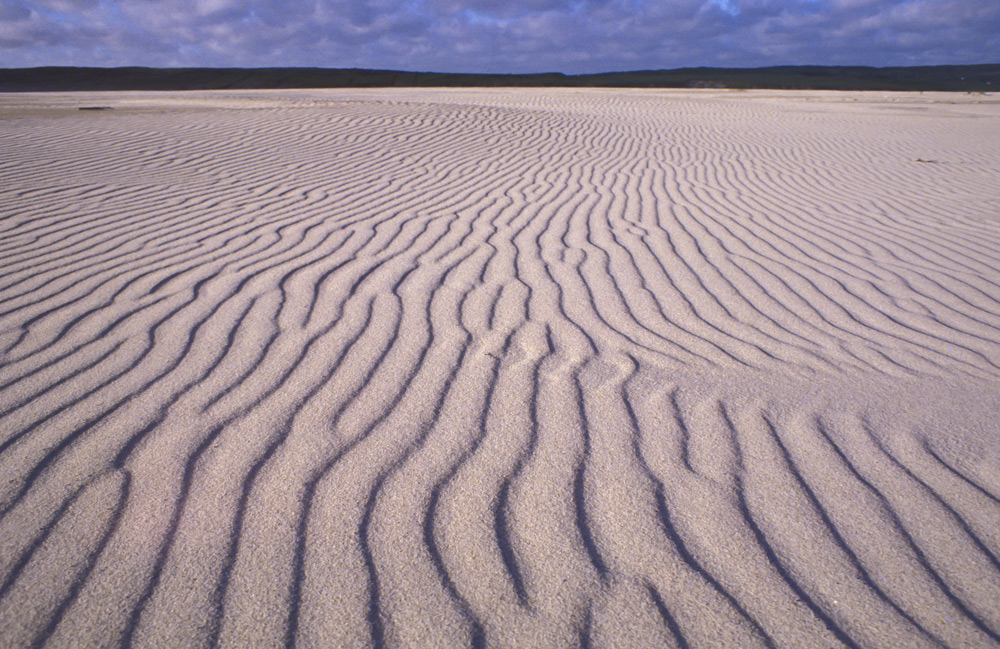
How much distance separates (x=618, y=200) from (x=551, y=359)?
140 inches

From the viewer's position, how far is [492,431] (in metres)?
2.10

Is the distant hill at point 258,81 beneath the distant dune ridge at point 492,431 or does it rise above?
beneath

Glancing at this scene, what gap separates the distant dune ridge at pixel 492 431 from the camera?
147 cm

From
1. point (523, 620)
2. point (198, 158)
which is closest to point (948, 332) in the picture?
point (523, 620)

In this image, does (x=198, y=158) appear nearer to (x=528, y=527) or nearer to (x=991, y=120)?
(x=528, y=527)

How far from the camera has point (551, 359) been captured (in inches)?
102

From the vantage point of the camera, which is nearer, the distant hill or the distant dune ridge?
the distant dune ridge

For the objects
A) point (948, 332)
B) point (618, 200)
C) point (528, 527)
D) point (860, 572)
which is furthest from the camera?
point (618, 200)

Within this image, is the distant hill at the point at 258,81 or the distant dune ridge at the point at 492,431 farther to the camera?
the distant hill at the point at 258,81

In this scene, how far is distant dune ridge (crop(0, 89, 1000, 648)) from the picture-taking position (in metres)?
1.47

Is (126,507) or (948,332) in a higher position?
(126,507)

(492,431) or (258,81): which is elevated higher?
(492,431)

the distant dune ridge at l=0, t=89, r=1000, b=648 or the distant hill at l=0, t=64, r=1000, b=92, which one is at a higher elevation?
the distant dune ridge at l=0, t=89, r=1000, b=648

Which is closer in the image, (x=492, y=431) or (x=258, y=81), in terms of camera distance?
(x=492, y=431)
